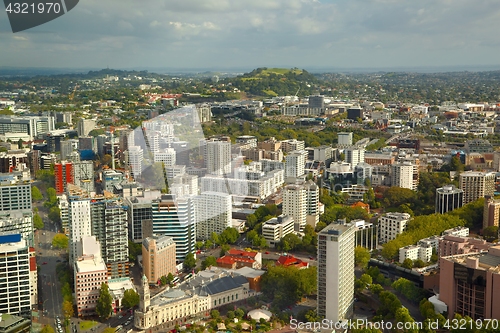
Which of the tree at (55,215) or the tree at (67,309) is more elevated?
the tree at (55,215)

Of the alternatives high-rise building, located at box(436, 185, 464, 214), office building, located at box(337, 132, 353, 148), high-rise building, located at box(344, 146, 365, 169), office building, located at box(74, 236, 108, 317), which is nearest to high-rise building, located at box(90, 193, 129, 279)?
office building, located at box(74, 236, 108, 317)

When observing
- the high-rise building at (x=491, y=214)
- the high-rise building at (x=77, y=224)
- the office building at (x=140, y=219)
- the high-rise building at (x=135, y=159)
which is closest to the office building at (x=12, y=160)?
the high-rise building at (x=135, y=159)

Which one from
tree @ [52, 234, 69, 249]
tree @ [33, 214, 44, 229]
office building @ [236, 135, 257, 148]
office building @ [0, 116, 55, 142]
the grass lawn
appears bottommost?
the grass lawn

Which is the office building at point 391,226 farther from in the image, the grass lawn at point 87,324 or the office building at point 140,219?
the grass lawn at point 87,324

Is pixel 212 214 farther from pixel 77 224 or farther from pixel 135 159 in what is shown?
pixel 135 159

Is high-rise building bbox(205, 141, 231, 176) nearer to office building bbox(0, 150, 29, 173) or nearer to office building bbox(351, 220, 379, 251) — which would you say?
office building bbox(351, 220, 379, 251)
